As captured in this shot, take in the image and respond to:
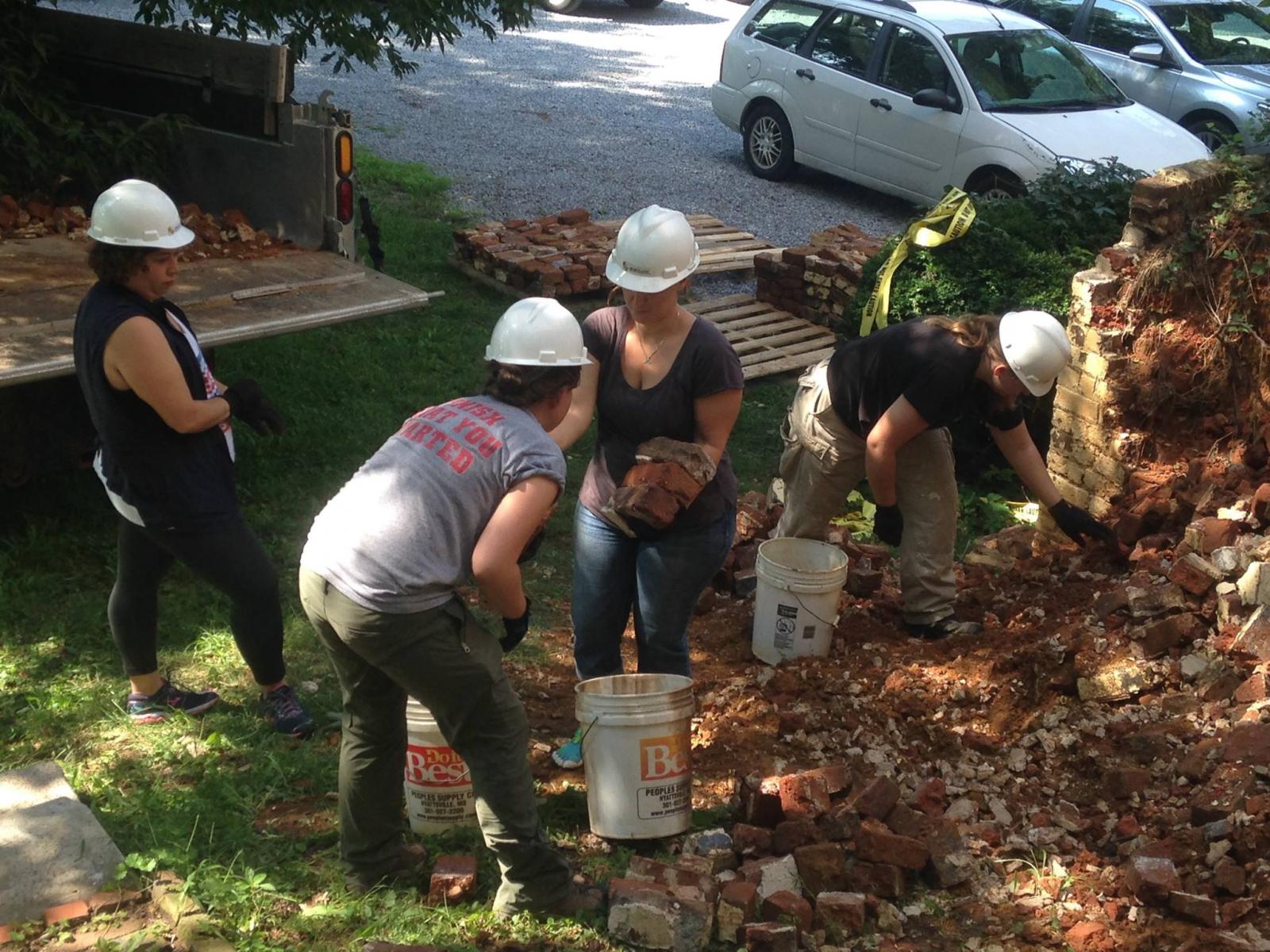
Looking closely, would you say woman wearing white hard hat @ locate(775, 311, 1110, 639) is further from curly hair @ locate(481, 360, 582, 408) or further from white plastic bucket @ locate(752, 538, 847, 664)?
curly hair @ locate(481, 360, 582, 408)

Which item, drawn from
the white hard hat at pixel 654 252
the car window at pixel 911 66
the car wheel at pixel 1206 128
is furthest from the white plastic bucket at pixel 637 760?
the car wheel at pixel 1206 128

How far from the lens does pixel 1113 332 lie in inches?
229

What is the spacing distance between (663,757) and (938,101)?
828 centimetres

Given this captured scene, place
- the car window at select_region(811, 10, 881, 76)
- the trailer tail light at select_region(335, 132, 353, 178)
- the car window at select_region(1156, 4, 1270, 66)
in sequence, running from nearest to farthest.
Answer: the trailer tail light at select_region(335, 132, 353, 178) → the car window at select_region(811, 10, 881, 76) → the car window at select_region(1156, 4, 1270, 66)

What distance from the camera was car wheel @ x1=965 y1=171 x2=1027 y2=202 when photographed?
34.3ft

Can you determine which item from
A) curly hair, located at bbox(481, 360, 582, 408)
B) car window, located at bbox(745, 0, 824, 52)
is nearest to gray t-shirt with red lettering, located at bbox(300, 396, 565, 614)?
curly hair, located at bbox(481, 360, 582, 408)

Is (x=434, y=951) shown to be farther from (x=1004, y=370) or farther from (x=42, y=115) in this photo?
(x=42, y=115)

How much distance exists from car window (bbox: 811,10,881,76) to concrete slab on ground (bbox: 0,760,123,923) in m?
9.72

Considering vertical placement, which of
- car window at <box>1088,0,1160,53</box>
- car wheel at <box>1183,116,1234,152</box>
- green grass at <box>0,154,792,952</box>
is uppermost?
car window at <box>1088,0,1160,53</box>

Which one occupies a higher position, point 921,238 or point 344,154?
point 344,154

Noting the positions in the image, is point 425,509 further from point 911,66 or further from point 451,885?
point 911,66

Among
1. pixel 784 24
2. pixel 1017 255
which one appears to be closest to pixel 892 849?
pixel 1017 255

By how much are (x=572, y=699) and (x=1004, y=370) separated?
1.97 m

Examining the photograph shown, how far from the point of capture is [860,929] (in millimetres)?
3680
